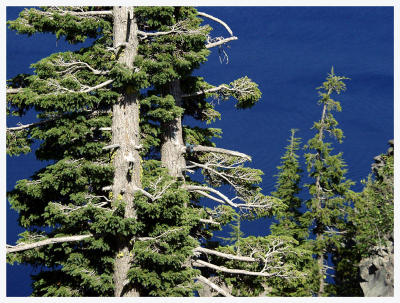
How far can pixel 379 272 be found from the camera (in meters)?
23.1

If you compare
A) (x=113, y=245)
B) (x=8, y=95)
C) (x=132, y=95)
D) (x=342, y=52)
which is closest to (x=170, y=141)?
(x=132, y=95)

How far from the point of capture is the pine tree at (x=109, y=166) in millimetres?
9664

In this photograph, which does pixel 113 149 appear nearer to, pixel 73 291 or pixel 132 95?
pixel 132 95

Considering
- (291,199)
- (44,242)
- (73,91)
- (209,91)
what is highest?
(209,91)

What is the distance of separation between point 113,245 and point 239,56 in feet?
245

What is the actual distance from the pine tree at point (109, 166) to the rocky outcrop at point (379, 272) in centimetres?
1280

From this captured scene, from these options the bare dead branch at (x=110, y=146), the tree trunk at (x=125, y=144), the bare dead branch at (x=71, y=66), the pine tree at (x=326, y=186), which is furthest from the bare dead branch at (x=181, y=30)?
the pine tree at (x=326, y=186)

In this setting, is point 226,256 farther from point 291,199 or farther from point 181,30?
point 291,199

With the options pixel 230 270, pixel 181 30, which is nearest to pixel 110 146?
pixel 181 30

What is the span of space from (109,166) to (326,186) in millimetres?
16679

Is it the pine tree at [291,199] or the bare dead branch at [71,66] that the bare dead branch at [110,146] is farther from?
the pine tree at [291,199]

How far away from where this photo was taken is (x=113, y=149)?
10250 mm

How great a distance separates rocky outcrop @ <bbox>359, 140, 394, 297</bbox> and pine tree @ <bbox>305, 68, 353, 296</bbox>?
167cm

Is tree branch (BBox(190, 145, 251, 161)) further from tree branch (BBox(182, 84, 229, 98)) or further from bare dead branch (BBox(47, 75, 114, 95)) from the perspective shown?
bare dead branch (BBox(47, 75, 114, 95))
